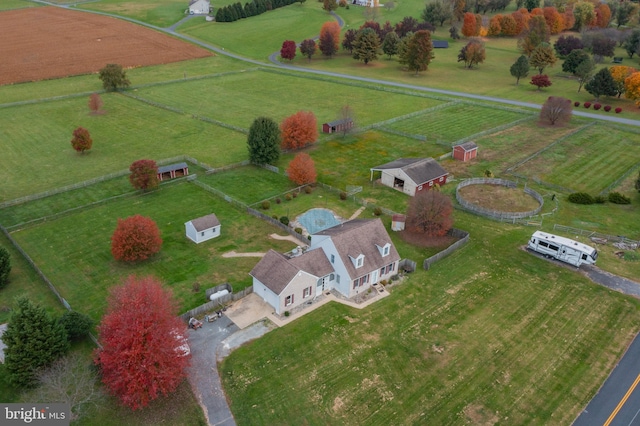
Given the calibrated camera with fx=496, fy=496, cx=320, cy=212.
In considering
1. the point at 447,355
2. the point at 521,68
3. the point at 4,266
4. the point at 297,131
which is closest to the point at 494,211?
the point at 447,355

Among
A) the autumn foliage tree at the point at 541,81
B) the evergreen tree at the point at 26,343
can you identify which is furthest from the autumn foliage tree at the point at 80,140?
the autumn foliage tree at the point at 541,81

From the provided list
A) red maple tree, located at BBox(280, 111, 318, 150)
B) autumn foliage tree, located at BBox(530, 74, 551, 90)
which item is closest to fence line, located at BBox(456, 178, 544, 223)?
red maple tree, located at BBox(280, 111, 318, 150)

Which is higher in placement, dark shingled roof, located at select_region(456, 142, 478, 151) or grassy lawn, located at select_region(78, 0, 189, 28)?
grassy lawn, located at select_region(78, 0, 189, 28)

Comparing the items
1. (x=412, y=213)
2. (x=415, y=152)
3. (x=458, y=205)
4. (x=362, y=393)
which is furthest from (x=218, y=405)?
(x=415, y=152)

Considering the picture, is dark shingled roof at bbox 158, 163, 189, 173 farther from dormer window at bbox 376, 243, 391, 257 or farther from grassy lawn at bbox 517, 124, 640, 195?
grassy lawn at bbox 517, 124, 640, 195

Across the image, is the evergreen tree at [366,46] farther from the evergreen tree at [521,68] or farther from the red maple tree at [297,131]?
the red maple tree at [297,131]

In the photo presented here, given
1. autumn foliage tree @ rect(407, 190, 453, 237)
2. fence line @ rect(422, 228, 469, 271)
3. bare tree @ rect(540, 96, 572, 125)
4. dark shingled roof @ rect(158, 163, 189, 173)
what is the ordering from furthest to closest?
bare tree @ rect(540, 96, 572, 125) → dark shingled roof @ rect(158, 163, 189, 173) → autumn foliage tree @ rect(407, 190, 453, 237) → fence line @ rect(422, 228, 469, 271)

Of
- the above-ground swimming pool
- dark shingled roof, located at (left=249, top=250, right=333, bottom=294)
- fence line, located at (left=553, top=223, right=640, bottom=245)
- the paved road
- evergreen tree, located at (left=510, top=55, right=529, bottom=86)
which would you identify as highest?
evergreen tree, located at (left=510, top=55, right=529, bottom=86)
